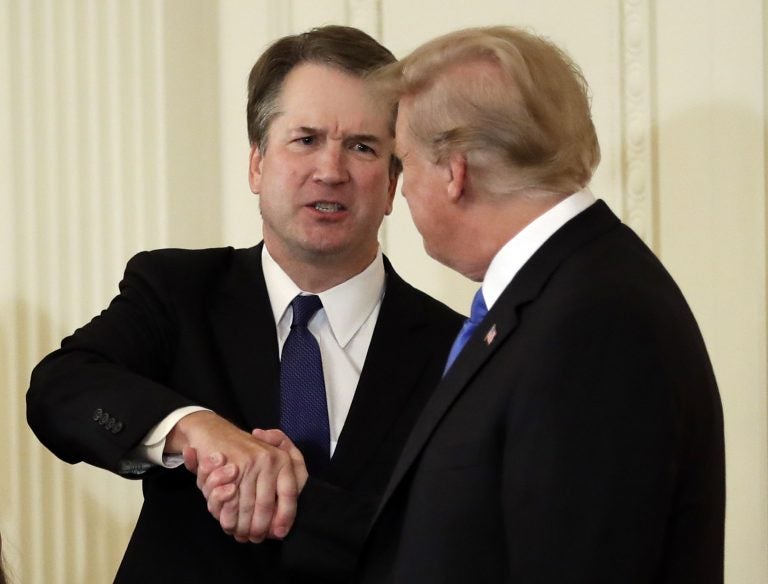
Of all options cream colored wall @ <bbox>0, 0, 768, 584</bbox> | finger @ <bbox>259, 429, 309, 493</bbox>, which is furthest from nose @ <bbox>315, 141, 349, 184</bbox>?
cream colored wall @ <bbox>0, 0, 768, 584</bbox>

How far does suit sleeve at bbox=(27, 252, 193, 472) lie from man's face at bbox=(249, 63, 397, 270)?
10.8 inches

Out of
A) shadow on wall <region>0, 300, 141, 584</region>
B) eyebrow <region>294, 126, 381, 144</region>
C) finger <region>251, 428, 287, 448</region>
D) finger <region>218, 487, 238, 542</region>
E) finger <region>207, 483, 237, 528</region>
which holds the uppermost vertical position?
eyebrow <region>294, 126, 381, 144</region>

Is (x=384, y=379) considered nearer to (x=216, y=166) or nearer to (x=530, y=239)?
(x=530, y=239)

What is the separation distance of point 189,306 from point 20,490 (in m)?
1.35

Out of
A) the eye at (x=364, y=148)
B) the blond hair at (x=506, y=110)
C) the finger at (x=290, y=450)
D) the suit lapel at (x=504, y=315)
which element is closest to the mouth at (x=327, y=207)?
the eye at (x=364, y=148)

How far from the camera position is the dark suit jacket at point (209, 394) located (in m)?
2.10

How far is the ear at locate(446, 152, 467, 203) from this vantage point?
64.3 inches

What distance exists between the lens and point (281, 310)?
2.39 meters

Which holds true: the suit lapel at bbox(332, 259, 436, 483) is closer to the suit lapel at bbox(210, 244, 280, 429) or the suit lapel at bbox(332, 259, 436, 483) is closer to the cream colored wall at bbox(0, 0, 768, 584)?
the suit lapel at bbox(210, 244, 280, 429)

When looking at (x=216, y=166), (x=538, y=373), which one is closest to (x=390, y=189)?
(x=538, y=373)

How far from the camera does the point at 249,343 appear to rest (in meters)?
2.32

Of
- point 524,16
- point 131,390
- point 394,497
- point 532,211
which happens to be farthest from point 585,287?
point 524,16

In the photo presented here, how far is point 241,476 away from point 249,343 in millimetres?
374

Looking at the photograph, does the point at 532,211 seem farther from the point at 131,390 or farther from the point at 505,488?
the point at 131,390
